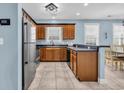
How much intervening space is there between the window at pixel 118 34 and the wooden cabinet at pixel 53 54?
351 cm

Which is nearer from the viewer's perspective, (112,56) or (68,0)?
(68,0)

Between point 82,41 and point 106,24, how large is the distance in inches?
74.8

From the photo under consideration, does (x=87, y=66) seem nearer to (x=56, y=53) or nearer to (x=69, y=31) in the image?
(x=56, y=53)

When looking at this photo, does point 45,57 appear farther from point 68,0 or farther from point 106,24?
point 68,0

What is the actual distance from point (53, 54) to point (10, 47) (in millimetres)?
7595

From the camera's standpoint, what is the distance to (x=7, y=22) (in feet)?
11.0

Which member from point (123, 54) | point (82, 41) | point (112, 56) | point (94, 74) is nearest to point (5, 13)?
point (94, 74)

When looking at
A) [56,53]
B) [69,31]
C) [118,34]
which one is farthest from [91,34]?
[56,53]

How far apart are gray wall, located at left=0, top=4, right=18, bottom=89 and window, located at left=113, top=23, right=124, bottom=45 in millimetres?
9478

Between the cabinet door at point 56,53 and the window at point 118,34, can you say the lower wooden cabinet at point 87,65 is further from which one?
the window at point 118,34

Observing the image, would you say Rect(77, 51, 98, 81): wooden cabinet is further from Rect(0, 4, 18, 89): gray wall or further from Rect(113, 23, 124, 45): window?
Rect(113, 23, 124, 45): window

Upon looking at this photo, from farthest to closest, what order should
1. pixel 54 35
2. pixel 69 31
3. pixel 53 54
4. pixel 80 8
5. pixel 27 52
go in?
1. pixel 54 35
2. pixel 69 31
3. pixel 53 54
4. pixel 80 8
5. pixel 27 52

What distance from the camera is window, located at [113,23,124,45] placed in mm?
11844

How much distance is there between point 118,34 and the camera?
470 inches
